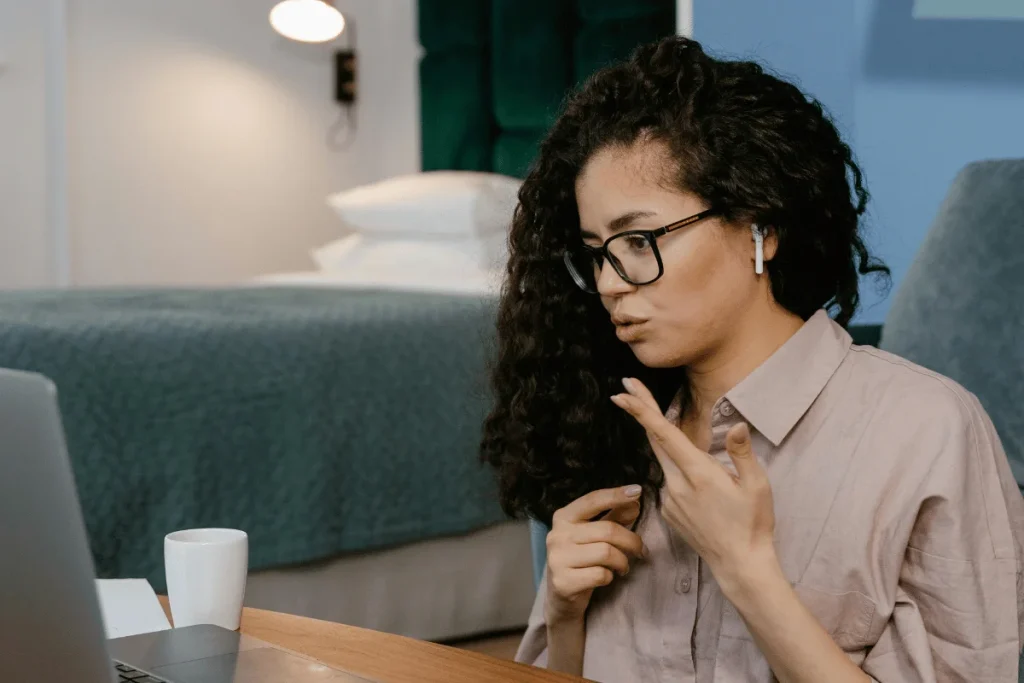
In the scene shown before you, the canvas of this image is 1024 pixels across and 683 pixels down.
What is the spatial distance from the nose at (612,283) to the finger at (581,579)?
243mm

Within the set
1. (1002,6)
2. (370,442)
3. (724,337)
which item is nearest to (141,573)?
(370,442)

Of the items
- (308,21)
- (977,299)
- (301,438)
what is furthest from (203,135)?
(977,299)

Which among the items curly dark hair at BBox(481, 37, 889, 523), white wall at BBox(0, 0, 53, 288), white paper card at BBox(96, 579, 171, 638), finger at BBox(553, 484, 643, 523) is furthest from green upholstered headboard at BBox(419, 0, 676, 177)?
white paper card at BBox(96, 579, 171, 638)

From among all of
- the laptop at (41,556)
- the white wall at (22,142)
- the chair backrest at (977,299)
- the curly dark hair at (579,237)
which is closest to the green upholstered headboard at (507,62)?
the white wall at (22,142)

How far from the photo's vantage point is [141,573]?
1.98 metres

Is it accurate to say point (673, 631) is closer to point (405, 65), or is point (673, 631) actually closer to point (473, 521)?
point (473, 521)

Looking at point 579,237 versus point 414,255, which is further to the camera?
point 414,255

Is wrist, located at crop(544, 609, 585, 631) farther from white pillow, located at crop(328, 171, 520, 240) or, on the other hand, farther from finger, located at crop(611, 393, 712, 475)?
white pillow, located at crop(328, 171, 520, 240)

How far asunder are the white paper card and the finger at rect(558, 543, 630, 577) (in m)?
0.34

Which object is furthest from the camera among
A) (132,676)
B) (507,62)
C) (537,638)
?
(507,62)

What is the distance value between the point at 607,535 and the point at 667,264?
0.80 feet

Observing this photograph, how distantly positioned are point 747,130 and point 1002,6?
1187 mm

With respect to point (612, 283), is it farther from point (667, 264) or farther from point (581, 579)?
point (581, 579)

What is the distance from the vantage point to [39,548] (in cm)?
52
